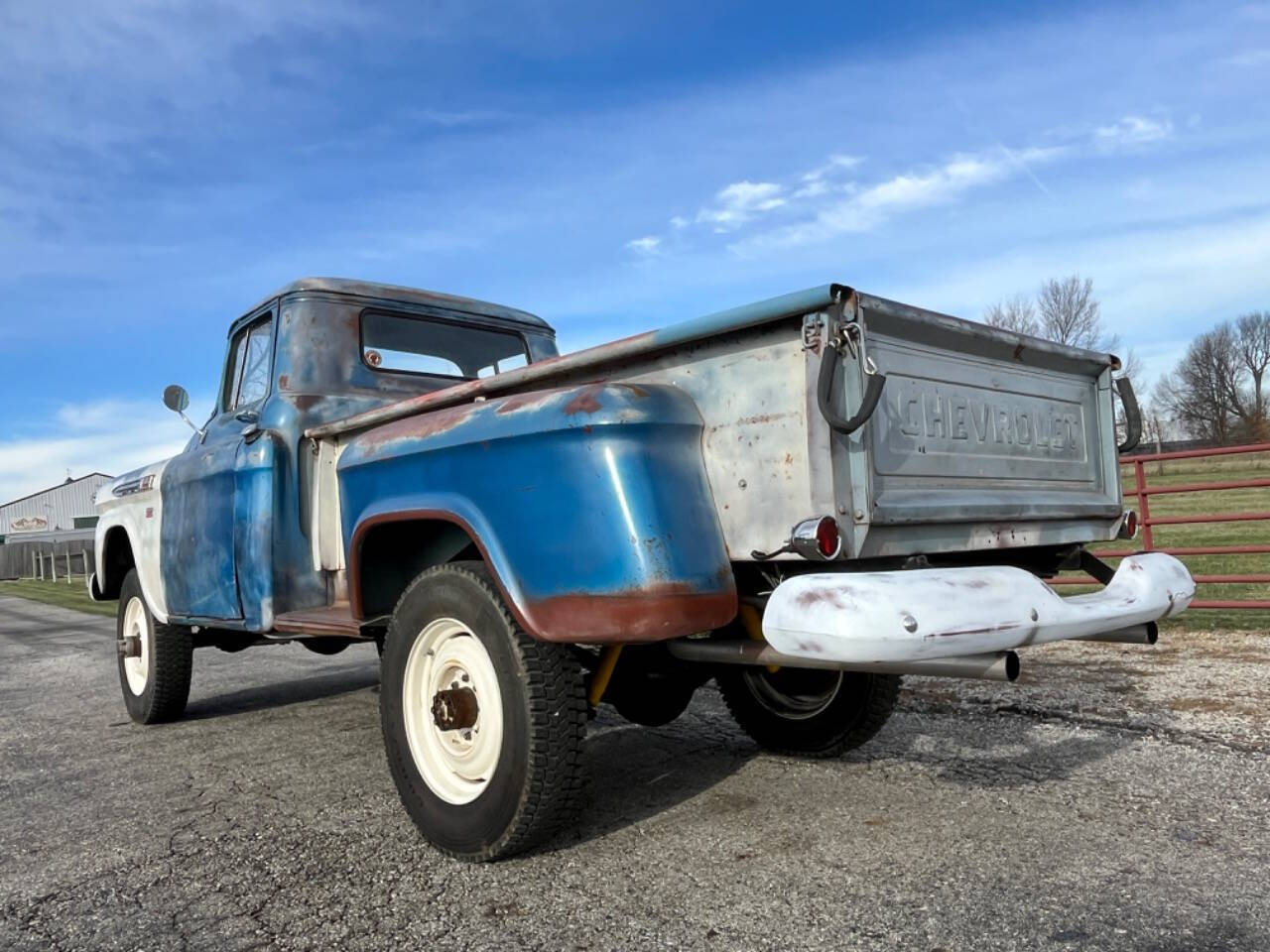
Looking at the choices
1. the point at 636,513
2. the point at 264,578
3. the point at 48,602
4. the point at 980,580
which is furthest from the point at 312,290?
the point at 48,602

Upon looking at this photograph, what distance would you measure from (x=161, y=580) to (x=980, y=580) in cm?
453

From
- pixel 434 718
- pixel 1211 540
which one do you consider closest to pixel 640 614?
pixel 434 718

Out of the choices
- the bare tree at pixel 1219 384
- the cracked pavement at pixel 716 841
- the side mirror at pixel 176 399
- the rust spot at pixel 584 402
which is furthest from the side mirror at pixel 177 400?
the bare tree at pixel 1219 384

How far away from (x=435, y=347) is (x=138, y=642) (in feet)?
8.84

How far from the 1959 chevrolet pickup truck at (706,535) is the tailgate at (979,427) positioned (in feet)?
0.04

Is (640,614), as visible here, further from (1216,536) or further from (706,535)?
(1216,536)

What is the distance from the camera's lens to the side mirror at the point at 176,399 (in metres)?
5.66

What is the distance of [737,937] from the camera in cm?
253

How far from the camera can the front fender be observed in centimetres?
271

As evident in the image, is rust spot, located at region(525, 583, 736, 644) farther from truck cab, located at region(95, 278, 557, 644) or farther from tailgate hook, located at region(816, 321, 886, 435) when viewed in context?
truck cab, located at region(95, 278, 557, 644)

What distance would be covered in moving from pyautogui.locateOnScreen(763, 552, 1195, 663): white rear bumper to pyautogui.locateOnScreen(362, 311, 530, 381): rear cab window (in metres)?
3.12

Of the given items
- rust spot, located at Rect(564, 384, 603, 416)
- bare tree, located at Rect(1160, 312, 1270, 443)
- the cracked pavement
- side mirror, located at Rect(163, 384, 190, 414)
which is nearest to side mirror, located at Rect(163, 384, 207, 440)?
side mirror, located at Rect(163, 384, 190, 414)

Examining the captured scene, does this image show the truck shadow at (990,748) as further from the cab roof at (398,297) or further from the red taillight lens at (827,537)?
the cab roof at (398,297)

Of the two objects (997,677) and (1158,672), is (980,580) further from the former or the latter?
(1158,672)
